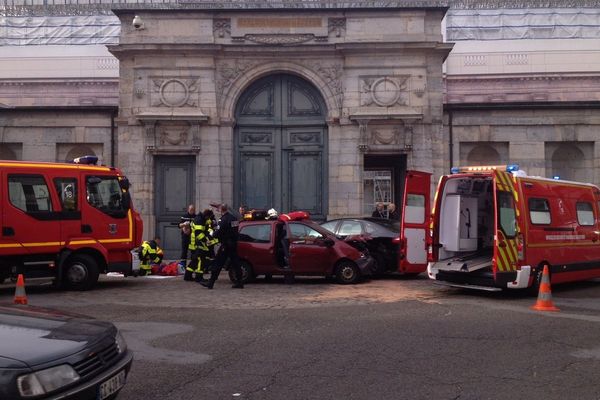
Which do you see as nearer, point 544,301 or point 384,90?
point 544,301

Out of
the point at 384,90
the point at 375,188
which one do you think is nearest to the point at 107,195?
the point at 384,90

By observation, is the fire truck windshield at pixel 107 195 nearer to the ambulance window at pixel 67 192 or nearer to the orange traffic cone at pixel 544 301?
the ambulance window at pixel 67 192

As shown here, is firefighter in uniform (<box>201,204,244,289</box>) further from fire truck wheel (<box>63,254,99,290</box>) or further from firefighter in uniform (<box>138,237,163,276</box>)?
firefighter in uniform (<box>138,237,163,276</box>)

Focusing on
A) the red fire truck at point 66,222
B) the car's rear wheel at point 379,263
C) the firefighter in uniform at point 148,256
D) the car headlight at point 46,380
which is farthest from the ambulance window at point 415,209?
the car headlight at point 46,380

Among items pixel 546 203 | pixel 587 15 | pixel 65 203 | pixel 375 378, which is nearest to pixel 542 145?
pixel 546 203

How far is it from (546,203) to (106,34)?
3345 centimetres

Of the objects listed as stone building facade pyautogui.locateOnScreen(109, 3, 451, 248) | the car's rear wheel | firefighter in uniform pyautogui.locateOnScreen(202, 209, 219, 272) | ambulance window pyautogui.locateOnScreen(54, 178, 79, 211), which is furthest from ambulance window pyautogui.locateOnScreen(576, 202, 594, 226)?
ambulance window pyautogui.locateOnScreen(54, 178, 79, 211)

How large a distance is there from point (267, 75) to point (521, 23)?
23.6 metres

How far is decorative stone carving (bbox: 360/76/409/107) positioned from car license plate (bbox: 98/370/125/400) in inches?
642

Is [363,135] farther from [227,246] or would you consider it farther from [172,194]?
[227,246]

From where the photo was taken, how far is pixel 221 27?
66.6 feet

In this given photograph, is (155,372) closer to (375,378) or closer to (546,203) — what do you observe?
(375,378)

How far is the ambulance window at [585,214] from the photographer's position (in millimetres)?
13875

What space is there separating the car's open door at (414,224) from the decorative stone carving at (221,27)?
9.47 metres
